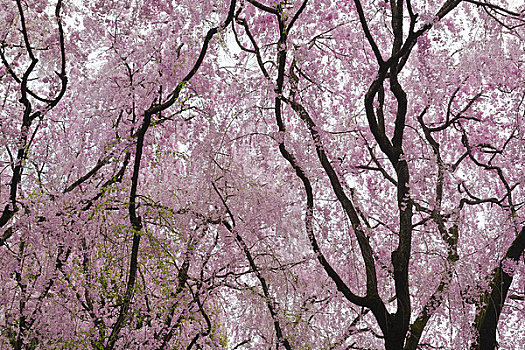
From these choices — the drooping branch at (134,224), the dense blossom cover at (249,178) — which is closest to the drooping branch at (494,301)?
the dense blossom cover at (249,178)

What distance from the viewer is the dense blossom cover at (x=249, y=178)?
490cm

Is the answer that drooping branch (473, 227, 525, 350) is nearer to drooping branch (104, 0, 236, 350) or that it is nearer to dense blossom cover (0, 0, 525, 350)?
dense blossom cover (0, 0, 525, 350)

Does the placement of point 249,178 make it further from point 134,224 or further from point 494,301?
point 494,301

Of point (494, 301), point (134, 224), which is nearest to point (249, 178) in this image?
point (134, 224)

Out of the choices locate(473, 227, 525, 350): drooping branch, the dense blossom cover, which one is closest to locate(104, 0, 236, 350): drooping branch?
the dense blossom cover

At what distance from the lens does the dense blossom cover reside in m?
4.90

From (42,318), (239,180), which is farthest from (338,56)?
(42,318)

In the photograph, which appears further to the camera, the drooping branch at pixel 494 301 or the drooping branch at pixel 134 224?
the drooping branch at pixel 494 301

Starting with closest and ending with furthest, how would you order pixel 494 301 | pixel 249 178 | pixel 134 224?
1. pixel 134 224
2. pixel 494 301
3. pixel 249 178

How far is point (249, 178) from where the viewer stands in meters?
6.28

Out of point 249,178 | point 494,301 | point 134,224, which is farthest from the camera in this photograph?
point 249,178

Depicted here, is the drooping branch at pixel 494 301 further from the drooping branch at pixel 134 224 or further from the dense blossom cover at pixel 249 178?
the drooping branch at pixel 134 224

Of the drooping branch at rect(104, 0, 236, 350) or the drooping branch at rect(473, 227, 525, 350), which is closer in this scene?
the drooping branch at rect(104, 0, 236, 350)

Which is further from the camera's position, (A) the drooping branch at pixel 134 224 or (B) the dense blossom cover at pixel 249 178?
(B) the dense blossom cover at pixel 249 178
